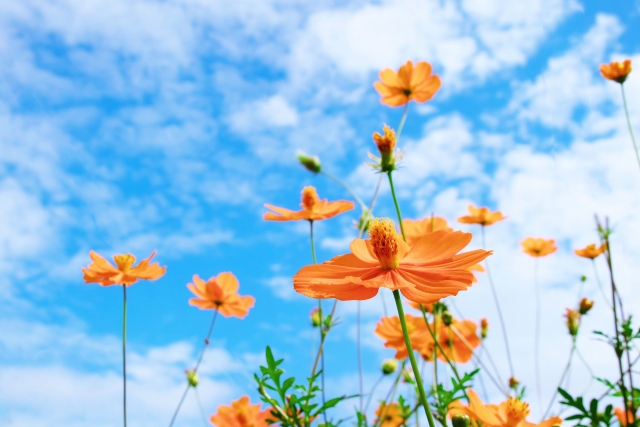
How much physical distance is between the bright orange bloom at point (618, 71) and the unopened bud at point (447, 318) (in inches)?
57.7

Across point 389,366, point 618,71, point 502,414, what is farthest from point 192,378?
point 618,71

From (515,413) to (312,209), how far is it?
94 cm

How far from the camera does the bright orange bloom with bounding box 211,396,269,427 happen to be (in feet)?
5.76

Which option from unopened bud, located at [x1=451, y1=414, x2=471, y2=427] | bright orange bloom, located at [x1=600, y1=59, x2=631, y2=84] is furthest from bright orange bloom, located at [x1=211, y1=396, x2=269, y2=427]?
bright orange bloom, located at [x1=600, y1=59, x2=631, y2=84]

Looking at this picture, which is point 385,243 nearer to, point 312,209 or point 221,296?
point 312,209

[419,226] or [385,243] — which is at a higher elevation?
[419,226]

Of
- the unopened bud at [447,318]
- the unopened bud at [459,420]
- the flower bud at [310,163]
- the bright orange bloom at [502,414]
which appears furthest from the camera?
the flower bud at [310,163]

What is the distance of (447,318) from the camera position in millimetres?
1892

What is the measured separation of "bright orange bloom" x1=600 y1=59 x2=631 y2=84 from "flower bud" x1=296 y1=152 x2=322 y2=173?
4.78ft

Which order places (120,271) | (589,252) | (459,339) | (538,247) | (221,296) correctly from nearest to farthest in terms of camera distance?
1. (120,271)
2. (459,339)
3. (221,296)
4. (589,252)
5. (538,247)

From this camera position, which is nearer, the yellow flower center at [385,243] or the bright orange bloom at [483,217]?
the yellow flower center at [385,243]

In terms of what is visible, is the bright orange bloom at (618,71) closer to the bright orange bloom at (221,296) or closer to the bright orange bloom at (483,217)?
the bright orange bloom at (483,217)

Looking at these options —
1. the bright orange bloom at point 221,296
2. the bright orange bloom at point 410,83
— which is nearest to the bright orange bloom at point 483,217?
the bright orange bloom at point 410,83

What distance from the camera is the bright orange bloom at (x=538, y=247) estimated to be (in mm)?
2947
